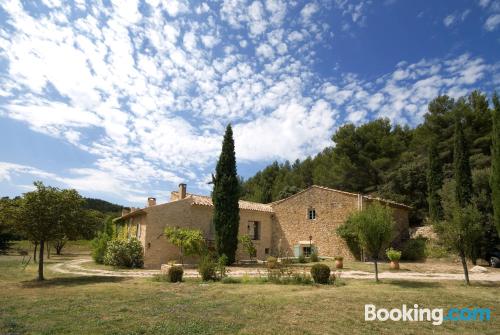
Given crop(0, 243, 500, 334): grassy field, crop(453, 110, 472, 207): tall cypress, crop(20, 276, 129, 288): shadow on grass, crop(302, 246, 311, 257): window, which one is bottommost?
crop(20, 276, 129, 288): shadow on grass

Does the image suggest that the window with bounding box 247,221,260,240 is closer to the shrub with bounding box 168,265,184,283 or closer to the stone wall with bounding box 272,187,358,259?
the stone wall with bounding box 272,187,358,259

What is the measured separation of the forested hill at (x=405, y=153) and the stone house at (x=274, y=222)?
22.7 ft

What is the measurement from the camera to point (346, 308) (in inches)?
346

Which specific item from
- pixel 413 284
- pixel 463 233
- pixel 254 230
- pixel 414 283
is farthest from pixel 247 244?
pixel 463 233

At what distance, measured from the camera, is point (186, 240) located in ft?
65.9

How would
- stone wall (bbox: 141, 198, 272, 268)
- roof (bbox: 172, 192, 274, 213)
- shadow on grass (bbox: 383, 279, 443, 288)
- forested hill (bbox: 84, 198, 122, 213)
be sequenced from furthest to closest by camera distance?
forested hill (bbox: 84, 198, 122, 213) → roof (bbox: 172, 192, 274, 213) → stone wall (bbox: 141, 198, 272, 268) → shadow on grass (bbox: 383, 279, 443, 288)

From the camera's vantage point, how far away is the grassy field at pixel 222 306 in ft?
23.4

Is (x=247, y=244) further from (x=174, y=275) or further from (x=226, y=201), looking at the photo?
(x=174, y=275)

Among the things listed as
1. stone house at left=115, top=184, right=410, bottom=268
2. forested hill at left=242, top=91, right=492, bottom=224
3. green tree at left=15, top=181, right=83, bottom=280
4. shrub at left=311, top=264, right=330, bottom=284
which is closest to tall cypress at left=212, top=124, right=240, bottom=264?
stone house at left=115, top=184, right=410, bottom=268

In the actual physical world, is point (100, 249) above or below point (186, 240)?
below

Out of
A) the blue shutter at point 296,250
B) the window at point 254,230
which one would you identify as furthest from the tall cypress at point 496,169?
the window at point 254,230

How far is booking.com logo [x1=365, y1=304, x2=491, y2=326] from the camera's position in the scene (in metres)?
8.20

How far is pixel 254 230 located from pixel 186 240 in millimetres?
8090

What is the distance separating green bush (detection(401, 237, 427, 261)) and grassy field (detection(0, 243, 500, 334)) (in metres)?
11.5
